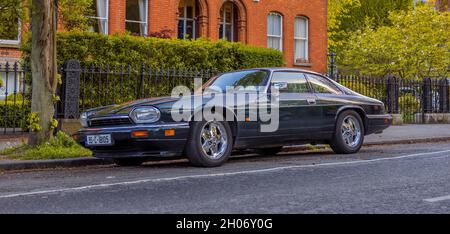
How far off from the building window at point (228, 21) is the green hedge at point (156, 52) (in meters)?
8.70

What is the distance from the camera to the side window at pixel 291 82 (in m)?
8.53

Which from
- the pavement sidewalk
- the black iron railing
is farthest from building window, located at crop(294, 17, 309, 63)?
the black iron railing

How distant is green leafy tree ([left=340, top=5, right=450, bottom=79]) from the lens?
87.8ft

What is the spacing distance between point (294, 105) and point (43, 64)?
13.7 feet

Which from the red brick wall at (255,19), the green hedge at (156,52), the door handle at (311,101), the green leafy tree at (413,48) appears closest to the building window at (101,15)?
the red brick wall at (255,19)

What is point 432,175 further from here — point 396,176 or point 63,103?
point 63,103

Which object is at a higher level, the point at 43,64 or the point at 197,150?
the point at 43,64

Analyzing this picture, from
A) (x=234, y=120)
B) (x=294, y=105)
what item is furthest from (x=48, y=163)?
(x=294, y=105)

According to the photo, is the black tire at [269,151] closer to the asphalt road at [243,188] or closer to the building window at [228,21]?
the asphalt road at [243,188]

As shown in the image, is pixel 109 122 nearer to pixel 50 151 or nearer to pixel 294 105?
pixel 50 151

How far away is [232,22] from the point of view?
24.4 metres
